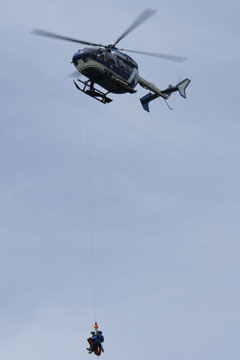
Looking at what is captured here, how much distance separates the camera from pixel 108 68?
6444cm

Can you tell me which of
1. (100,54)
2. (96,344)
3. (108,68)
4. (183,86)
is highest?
(183,86)

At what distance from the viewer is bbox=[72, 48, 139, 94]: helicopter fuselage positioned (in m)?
63.7

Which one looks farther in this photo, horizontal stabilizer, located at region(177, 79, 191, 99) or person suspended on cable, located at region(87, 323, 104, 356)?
horizontal stabilizer, located at region(177, 79, 191, 99)

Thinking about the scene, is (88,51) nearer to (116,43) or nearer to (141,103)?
(116,43)

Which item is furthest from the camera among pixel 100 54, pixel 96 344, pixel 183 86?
pixel 183 86

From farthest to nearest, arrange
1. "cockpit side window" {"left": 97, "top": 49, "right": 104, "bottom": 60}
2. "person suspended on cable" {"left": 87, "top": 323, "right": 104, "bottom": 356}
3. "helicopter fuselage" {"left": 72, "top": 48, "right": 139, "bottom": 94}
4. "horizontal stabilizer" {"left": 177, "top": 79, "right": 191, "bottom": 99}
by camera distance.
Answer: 1. "horizontal stabilizer" {"left": 177, "top": 79, "right": 191, "bottom": 99}
2. "cockpit side window" {"left": 97, "top": 49, "right": 104, "bottom": 60}
3. "helicopter fuselage" {"left": 72, "top": 48, "right": 139, "bottom": 94}
4. "person suspended on cable" {"left": 87, "top": 323, "right": 104, "bottom": 356}

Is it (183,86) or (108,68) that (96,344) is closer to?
(108,68)

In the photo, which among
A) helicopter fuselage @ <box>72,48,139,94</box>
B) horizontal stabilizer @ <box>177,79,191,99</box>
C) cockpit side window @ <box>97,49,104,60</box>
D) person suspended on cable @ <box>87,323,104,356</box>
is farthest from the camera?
horizontal stabilizer @ <box>177,79,191,99</box>

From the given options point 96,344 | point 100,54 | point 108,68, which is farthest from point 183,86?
point 96,344

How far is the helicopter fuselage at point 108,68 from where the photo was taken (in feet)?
209

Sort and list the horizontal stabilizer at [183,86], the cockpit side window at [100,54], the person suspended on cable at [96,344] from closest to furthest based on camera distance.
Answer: the person suspended on cable at [96,344], the cockpit side window at [100,54], the horizontal stabilizer at [183,86]

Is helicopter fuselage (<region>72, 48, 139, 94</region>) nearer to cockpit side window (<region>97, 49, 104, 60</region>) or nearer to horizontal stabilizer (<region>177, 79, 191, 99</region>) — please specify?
cockpit side window (<region>97, 49, 104, 60</region>)

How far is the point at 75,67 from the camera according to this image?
64.4m

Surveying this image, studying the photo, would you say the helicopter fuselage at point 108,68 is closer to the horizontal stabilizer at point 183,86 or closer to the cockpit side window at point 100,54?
the cockpit side window at point 100,54
